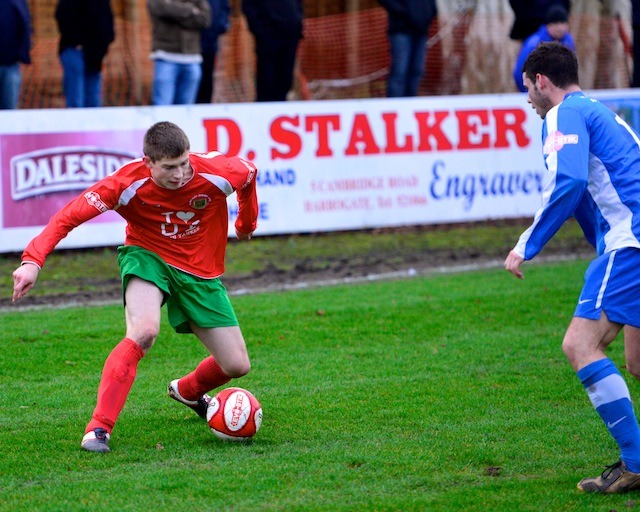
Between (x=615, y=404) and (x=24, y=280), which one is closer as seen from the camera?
(x=615, y=404)

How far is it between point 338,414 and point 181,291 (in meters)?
1.16

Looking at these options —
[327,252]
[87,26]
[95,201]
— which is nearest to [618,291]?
[95,201]

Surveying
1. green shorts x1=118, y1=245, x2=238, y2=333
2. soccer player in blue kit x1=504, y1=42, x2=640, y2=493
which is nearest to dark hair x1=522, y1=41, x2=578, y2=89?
soccer player in blue kit x1=504, y1=42, x2=640, y2=493

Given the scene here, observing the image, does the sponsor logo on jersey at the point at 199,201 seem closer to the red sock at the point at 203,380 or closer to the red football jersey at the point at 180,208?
the red football jersey at the point at 180,208

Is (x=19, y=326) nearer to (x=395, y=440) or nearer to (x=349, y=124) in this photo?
(x=395, y=440)

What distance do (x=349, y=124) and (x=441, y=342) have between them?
4553mm

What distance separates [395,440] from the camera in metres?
5.59

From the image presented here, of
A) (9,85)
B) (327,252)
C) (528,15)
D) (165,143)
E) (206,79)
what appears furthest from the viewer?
(528,15)

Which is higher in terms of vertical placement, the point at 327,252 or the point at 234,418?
the point at 234,418

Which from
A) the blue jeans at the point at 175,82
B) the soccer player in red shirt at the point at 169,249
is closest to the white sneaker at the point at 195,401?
the soccer player in red shirt at the point at 169,249

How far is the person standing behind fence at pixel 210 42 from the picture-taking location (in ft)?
40.7

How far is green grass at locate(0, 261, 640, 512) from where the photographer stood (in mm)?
→ 4777

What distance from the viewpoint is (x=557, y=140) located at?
4.71 metres

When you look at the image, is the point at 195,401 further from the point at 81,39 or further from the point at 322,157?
the point at 81,39
